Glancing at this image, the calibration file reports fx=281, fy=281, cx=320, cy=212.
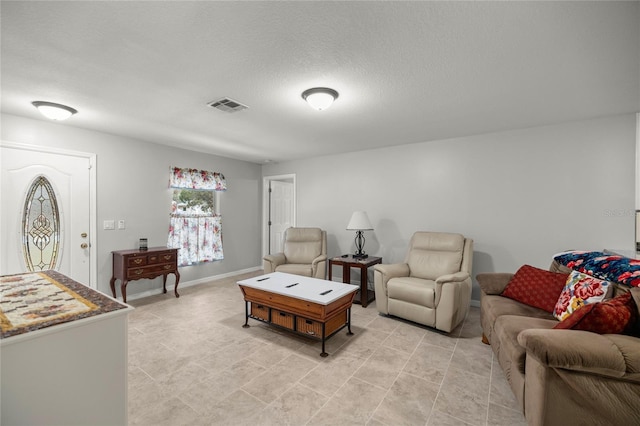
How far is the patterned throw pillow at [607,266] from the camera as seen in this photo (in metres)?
1.79

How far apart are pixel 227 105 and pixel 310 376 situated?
8.37ft

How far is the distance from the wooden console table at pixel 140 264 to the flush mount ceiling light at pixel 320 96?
308cm

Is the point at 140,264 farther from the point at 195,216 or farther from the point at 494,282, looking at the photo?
the point at 494,282

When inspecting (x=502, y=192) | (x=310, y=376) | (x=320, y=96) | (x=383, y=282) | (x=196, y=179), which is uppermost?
(x=320, y=96)

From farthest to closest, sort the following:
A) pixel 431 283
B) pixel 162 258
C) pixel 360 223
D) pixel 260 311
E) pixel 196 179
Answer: pixel 196 179 < pixel 360 223 < pixel 162 258 < pixel 431 283 < pixel 260 311

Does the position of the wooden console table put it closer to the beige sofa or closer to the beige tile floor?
the beige tile floor

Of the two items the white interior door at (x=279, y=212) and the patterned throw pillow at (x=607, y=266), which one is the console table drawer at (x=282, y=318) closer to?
the patterned throw pillow at (x=607, y=266)

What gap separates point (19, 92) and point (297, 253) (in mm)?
3591

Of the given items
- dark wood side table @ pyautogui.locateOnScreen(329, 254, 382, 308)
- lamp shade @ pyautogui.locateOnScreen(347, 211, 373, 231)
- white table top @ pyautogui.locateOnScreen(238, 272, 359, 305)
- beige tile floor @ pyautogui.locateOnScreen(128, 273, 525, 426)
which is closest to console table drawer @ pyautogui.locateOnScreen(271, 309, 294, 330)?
beige tile floor @ pyautogui.locateOnScreen(128, 273, 525, 426)

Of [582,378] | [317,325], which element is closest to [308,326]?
[317,325]

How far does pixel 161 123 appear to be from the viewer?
336 cm

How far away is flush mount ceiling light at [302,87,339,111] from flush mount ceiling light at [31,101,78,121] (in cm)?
246

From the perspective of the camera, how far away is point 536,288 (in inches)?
95.2

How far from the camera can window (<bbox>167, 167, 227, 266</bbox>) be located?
4621 millimetres
